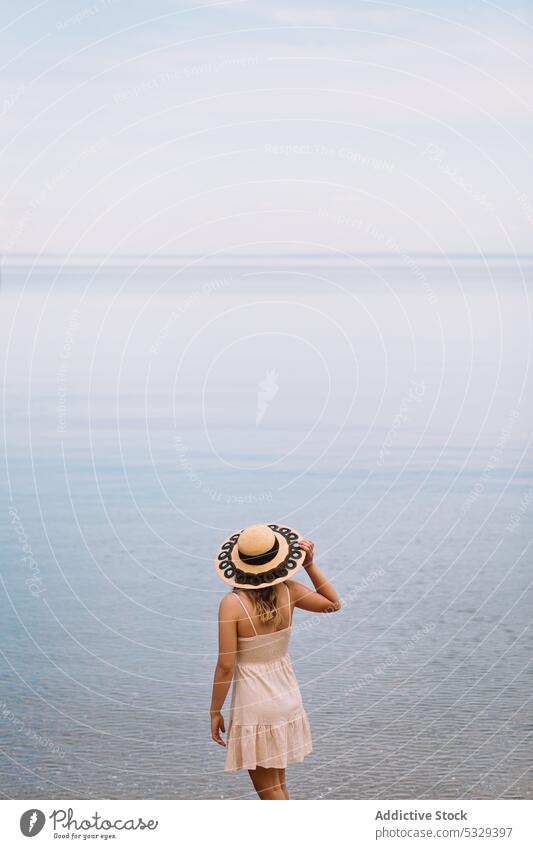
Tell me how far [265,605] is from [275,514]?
6.96 m

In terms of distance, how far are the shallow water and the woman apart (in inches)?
50.9

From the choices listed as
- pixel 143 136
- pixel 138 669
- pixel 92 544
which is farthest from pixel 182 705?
pixel 143 136

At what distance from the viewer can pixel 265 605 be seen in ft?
17.3

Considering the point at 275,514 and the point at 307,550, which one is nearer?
the point at 307,550

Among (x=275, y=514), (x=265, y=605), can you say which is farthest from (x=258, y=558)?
(x=275, y=514)

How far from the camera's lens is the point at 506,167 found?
37.9 ft

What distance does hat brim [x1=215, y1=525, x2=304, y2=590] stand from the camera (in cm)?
529

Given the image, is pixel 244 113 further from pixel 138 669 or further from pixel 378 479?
pixel 138 669

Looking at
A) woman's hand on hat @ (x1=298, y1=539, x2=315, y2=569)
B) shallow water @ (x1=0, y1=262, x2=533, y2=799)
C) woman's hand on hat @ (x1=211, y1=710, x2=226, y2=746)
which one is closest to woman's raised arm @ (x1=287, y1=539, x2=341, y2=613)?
woman's hand on hat @ (x1=298, y1=539, x2=315, y2=569)

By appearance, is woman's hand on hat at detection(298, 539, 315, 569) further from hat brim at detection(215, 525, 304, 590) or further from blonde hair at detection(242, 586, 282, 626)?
blonde hair at detection(242, 586, 282, 626)

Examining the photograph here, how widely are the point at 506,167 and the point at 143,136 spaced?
115 inches

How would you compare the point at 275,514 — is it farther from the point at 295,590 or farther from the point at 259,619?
the point at 259,619

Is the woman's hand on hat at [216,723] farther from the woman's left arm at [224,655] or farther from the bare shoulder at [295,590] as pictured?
the bare shoulder at [295,590]

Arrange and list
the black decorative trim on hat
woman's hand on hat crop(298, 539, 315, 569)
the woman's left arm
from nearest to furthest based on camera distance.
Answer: the woman's left arm → the black decorative trim on hat → woman's hand on hat crop(298, 539, 315, 569)
